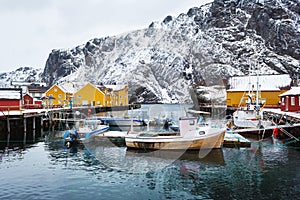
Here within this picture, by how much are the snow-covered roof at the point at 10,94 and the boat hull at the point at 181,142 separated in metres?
27.8

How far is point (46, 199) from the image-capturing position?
13.9m

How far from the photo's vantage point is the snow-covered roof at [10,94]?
141 feet

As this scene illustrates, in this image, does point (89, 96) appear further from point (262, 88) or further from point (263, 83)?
point (263, 83)

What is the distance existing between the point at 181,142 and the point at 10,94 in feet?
105

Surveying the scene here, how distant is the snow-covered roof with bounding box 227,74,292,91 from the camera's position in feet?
217

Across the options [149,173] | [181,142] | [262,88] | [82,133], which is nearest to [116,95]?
[262,88]

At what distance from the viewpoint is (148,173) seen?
18.2 m

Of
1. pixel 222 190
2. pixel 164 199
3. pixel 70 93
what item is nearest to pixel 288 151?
pixel 222 190

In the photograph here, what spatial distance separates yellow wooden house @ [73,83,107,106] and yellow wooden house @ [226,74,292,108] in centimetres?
3496

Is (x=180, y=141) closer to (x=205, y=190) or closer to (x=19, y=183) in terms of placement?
(x=205, y=190)

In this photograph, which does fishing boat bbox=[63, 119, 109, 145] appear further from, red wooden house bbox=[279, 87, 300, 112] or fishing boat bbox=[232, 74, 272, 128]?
red wooden house bbox=[279, 87, 300, 112]

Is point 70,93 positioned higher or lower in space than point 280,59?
lower

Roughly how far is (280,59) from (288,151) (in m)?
172

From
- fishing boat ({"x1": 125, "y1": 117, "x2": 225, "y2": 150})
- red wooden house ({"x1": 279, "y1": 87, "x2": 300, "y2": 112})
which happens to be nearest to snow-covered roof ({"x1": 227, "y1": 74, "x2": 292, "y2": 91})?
red wooden house ({"x1": 279, "y1": 87, "x2": 300, "y2": 112})
